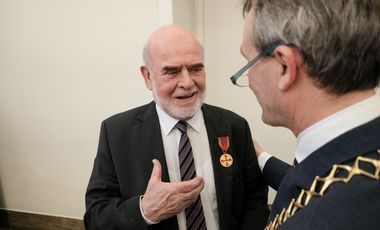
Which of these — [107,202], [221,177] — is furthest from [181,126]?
[107,202]

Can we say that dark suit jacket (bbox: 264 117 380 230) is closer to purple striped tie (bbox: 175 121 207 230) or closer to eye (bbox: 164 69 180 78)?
purple striped tie (bbox: 175 121 207 230)

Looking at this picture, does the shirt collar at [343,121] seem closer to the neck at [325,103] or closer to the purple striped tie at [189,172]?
the neck at [325,103]

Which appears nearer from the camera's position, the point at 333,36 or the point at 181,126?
the point at 333,36

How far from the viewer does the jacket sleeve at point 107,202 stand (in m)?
1.17

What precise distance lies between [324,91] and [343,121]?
80 millimetres

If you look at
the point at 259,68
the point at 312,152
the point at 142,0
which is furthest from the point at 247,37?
the point at 142,0

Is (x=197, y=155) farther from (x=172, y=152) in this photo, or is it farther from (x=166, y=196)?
(x=166, y=196)

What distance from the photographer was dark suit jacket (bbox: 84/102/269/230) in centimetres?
126

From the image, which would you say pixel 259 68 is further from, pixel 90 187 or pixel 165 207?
pixel 90 187

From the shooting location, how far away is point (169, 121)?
1.34 m

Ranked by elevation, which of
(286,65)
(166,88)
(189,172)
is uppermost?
(286,65)

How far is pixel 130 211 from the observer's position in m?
1.17

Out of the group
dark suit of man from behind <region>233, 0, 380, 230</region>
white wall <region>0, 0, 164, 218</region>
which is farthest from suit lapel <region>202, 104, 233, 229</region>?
white wall <region>0, 0, 164, 218</region>

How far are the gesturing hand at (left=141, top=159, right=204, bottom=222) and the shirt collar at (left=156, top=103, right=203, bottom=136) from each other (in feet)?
0.79
